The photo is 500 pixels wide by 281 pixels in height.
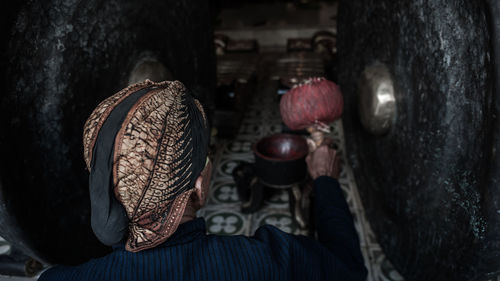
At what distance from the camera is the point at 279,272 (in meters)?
0.64

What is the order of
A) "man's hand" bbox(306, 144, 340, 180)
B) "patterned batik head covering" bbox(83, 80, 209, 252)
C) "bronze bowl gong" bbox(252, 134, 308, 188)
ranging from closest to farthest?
"patterned batik head covering" bbox(83, 80, 209, 252) → "man's hand" bbox(306, 144, 340, 180) → "bronze bowl gong" bbox(252, 134, 308, 188)

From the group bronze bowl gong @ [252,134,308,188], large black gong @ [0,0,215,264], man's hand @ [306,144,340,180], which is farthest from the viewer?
bronze bowl gong @ [252,134,308,188]

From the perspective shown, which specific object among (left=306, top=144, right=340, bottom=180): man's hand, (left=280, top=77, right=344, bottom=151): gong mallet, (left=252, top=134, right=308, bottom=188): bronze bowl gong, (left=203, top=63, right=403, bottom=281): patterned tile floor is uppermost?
(left=280, top=77, right=344, bottom=151): gong mallet

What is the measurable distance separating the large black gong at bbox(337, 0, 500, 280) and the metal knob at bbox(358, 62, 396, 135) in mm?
15

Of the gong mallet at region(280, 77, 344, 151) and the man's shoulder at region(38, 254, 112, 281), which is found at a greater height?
the gong mallet at region(280, 77, 344, 151)

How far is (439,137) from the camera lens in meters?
0.79

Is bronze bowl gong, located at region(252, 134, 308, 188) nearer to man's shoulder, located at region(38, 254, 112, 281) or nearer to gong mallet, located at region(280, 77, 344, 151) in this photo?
gong mallet, located at region(280, 77, 344, 151)

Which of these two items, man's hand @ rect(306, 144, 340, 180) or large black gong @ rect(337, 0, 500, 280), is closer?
large black gong @ rect(337, 0, 500, 280)

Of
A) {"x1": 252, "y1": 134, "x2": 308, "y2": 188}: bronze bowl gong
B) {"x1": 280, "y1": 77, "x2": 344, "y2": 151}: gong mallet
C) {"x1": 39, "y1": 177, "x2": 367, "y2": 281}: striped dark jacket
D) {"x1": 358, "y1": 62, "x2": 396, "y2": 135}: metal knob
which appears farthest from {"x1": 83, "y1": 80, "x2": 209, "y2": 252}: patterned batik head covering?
{"x1": 252, "y1": 134, "x2": 308, "y2": 188}: bronze bowl gong

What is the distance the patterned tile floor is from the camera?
1.42 meters

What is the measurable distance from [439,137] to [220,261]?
21.1 inches

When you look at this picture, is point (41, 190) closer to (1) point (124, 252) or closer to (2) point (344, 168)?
(1) point (124, 252)

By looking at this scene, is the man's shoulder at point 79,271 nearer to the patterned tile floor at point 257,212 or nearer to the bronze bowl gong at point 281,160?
the bronze bowl gong at point 281,160

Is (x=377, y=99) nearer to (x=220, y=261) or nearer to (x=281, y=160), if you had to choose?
(x=281, y=160)
